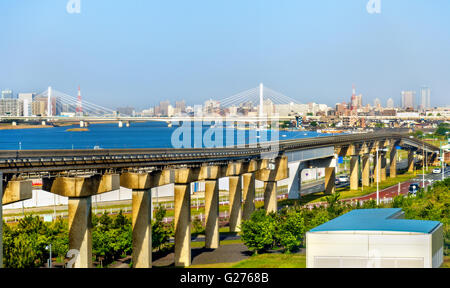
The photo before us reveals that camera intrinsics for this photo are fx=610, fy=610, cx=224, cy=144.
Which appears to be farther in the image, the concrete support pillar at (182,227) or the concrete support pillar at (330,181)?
the concrete support pillar at (330,181)

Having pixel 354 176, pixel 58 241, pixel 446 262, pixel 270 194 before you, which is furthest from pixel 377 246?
pixel 354 176

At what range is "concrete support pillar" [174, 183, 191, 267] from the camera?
75.2 feet

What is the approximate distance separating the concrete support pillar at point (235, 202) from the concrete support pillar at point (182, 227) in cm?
691

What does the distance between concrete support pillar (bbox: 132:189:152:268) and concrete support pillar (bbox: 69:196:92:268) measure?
9.61 feet

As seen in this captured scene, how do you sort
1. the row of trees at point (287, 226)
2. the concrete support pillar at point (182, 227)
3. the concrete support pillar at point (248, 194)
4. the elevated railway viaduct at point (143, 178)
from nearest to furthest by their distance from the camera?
the elevated railway viaduct at point (143, 178) < the row of trees at point (287, 226) < the concrete support pillar at point (182, 227) < the concrete support pillar at point (248, 194)

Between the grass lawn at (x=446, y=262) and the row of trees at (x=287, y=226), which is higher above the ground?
the grass lawn at (x=446, y=262)

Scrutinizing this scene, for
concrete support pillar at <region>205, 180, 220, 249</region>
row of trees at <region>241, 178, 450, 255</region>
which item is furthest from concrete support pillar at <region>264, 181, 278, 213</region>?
concrete support pillar at <region>205, 180, 220, 249</region>

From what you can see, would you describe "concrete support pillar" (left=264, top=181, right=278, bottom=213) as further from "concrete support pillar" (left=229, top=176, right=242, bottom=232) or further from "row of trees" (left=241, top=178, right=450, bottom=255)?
"row of trees" (left=241, top=178, right=450, bottom=255)

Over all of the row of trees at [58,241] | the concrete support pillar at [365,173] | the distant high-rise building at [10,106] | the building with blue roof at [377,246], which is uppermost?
the distant high-rise building at [10,106]

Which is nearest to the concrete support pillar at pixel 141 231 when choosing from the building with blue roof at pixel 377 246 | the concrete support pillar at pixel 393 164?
the building with blue roof at pixel 377 246

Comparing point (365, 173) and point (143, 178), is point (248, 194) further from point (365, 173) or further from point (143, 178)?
point (365, 173)

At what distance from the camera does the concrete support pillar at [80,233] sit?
1791cm

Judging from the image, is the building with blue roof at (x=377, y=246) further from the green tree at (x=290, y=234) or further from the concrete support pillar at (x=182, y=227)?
the concrete support pillar at (x=182, y=227)

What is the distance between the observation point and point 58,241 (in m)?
21.8
